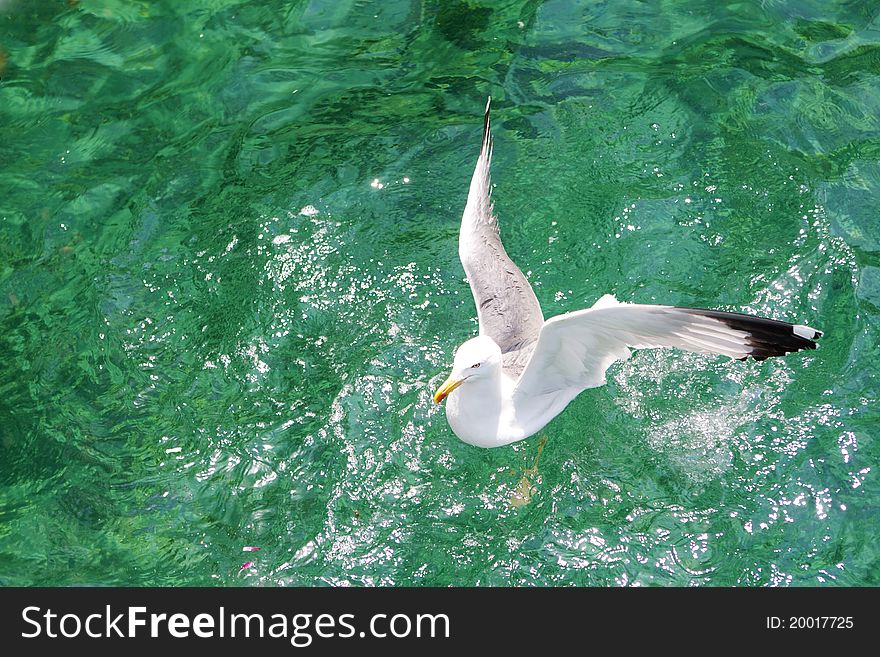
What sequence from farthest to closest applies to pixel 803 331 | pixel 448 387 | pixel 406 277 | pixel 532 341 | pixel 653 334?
pixel 406 277 → pixel 532 341 → pixel 448 387 → pixel 653 334 → pixel 803 331

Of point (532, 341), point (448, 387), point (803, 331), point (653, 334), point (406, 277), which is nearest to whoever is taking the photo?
point (803, 331)

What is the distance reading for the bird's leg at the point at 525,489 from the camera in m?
5.64

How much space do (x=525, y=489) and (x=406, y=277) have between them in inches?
65.7

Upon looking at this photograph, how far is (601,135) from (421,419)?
104 inches

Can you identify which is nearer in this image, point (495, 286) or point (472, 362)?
point (472, 362)

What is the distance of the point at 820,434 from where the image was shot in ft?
19.1

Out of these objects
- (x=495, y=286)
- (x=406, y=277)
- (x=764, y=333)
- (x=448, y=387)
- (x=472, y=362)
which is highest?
(x=764, y=333)

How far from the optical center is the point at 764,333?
4660 mm

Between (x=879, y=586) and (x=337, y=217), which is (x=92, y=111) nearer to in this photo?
(x=337, y=217)

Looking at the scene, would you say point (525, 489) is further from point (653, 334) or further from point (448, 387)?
point (653, 334)

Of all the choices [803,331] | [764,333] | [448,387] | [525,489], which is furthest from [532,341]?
[803,331]

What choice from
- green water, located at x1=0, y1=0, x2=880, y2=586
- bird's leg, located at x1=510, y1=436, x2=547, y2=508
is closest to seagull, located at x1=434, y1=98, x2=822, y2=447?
bird's leg, located at x1=510, y1=436, x2=547, y2=508

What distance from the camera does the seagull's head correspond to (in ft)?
16.1

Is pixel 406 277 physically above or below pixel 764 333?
below
